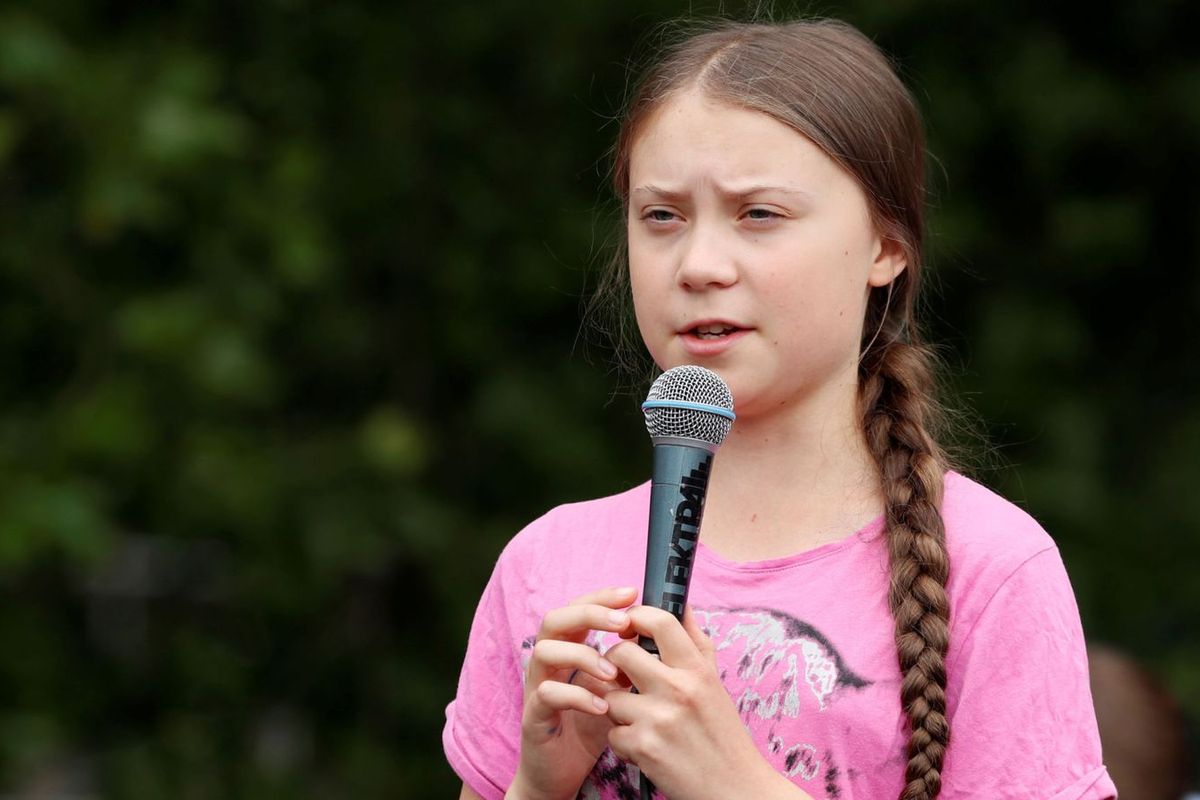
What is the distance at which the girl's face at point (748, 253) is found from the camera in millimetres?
1705

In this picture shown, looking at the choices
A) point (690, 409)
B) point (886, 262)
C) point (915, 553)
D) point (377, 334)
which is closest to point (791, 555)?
point (915, 553)

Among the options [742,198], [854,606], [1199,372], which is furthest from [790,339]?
[1199,372]

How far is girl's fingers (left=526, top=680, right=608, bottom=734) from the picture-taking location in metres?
1.55

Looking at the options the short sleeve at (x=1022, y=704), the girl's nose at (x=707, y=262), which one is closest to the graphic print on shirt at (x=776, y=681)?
the short sleeve at (x=1022, y=704)

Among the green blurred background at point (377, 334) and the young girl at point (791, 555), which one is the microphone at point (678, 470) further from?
the green blurred background at point (377, 334)

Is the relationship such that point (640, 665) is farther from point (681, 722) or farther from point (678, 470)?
point (678, 470)

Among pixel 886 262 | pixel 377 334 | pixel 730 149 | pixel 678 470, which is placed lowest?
pixel 377 334

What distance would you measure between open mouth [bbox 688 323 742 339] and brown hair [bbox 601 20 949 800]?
0.22 metres

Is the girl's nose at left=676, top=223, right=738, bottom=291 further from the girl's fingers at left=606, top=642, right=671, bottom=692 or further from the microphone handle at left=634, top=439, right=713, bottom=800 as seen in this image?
the girl's fingers at left=606, top=642, right=671, bottom=692

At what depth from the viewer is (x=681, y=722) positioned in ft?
5.03

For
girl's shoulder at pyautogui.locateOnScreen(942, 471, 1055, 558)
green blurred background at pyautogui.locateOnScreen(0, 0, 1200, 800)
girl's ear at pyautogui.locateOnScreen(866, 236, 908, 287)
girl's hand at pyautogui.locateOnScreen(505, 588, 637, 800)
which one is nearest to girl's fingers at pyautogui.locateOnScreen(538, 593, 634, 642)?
girl's hand at pyautogui.locateOnScreen(505, 588, 637, 800)

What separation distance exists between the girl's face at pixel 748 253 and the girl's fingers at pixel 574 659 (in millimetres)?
343

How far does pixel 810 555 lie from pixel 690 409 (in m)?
0.25

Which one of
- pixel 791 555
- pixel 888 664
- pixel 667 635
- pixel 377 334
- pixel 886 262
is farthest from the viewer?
pixel 377 334
